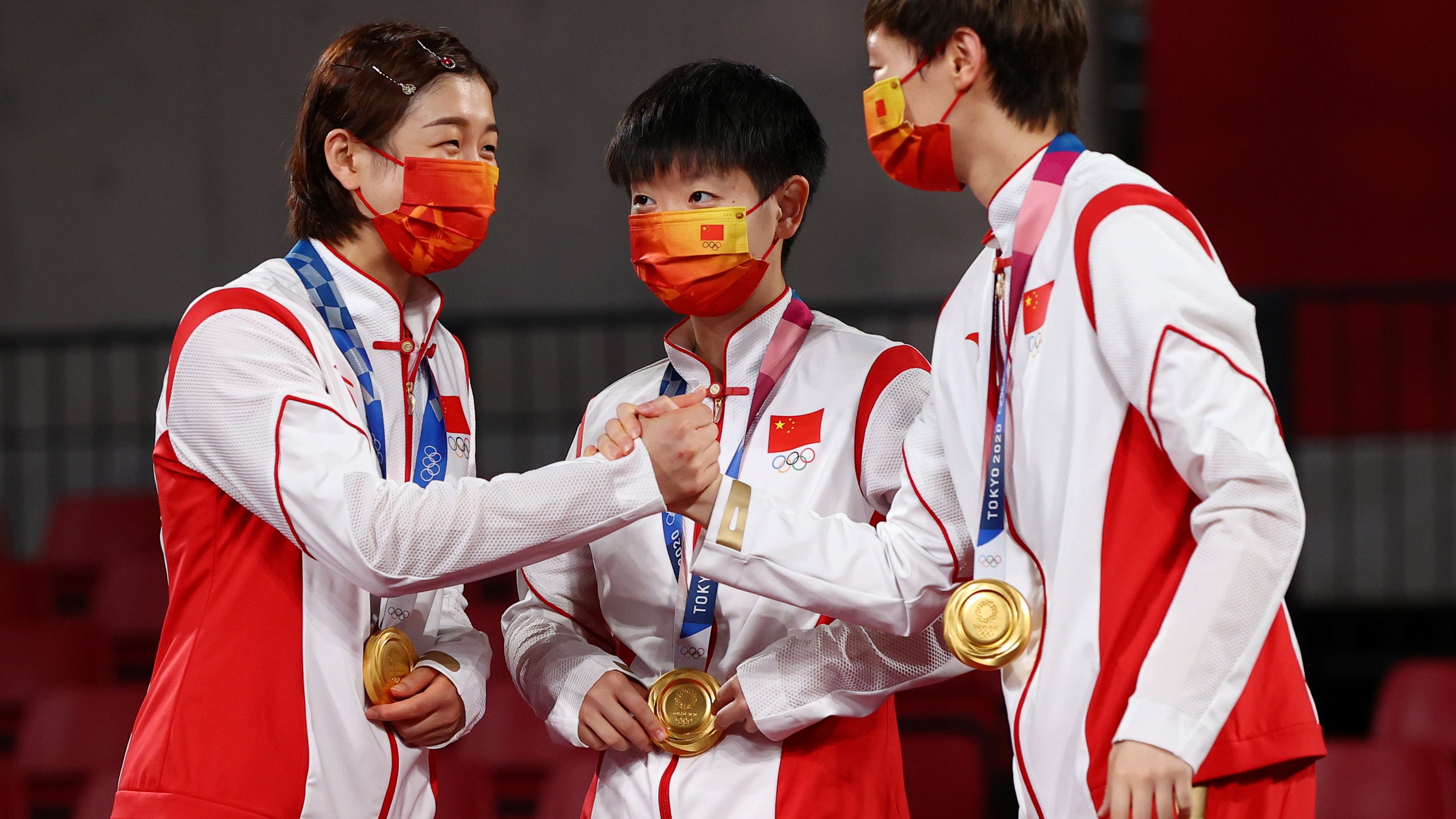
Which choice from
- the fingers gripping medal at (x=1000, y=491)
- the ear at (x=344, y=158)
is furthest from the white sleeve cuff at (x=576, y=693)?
the ear at (x=344, y=158)

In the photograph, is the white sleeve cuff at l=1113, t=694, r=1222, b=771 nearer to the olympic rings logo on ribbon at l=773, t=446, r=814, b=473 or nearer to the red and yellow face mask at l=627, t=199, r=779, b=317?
the olympic rings logo on ribbon at l=773, t=446, r=814, b=473

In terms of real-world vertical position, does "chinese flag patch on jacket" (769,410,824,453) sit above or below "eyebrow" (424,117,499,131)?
below

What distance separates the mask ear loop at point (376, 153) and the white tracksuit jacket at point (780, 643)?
485 mm

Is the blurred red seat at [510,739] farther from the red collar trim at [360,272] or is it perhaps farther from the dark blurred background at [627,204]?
the dark blurred background at [627,204]

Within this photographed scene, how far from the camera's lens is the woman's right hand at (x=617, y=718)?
194 centimetres

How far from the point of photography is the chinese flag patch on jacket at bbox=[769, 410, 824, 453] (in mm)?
2018

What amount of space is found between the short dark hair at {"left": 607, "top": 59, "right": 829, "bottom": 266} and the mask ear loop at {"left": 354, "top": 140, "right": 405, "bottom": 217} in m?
0.33

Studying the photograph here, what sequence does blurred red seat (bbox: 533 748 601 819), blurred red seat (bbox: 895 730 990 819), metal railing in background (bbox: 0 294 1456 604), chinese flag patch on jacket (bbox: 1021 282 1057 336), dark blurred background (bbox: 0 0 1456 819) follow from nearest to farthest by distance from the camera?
1. chinese flag patch on jacket (bbox: 1021 282 1057 336)
2. blurred red seat (bbox: 533 748 601 819)
3. blurred red seat (bbox: 895 730 990 819)
4. metal railing in background (bbox: 0 294 1456 604)
5. dark blurred background (bbox: 0 0 1456 819)

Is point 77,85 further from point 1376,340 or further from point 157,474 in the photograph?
point 1376,340

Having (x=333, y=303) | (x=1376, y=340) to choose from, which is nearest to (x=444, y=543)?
(x=333, y=303)

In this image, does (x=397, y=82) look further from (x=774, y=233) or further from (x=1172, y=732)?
(x=1172, y=732)

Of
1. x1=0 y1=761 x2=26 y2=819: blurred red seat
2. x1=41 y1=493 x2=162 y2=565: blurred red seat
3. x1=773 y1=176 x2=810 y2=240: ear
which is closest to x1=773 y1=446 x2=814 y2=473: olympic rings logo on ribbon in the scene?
x1=773 y1=176 x2=810 y2=240: ear

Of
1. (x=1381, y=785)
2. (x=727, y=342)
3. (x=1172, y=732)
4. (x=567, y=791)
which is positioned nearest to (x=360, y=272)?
(x=727, y=342)

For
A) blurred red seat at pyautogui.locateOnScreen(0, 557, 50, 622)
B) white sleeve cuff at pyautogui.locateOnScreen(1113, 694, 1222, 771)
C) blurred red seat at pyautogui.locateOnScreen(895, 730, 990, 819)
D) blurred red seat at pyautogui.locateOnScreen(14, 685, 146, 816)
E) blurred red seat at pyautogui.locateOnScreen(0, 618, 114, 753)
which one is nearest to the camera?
white sleeve cuff at pyautogui.locateOnScreen(1113, 694, 1222, 771)
